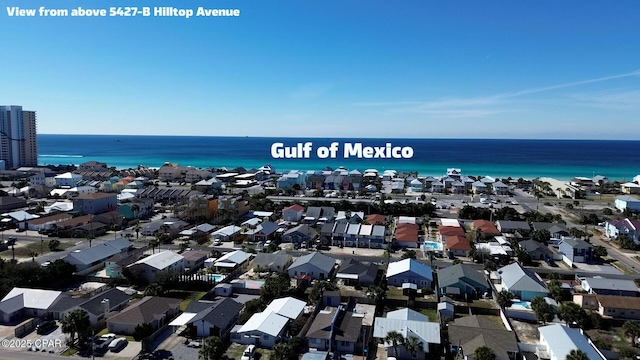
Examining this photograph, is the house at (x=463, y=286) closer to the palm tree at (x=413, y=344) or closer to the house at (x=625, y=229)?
the palm tree at (x=413, y=344)

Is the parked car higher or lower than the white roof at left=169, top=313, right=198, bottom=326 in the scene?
lower

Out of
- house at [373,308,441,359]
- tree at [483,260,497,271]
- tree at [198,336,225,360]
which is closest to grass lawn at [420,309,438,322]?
house at [373,308,441,359]

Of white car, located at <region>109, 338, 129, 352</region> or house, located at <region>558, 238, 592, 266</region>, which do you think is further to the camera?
house, located at <region>558, 238, 592, 266</region>

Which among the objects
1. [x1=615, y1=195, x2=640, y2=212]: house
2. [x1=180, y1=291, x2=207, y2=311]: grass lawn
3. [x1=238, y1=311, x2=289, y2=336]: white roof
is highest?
[x1=615, y1=195, x2=640, y2=212]: house

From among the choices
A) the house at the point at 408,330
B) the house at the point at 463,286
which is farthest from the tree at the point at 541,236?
the house at the point at 408,330

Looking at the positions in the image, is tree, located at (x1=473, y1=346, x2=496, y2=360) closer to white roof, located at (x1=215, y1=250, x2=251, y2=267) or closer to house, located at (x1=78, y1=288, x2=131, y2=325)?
white roof, located at (x1=215, y1=250, x2=251, y2=267)

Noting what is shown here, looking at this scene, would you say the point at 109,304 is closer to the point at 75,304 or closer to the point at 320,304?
the point at 75,304

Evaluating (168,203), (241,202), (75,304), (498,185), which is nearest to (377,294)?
(75,304)
